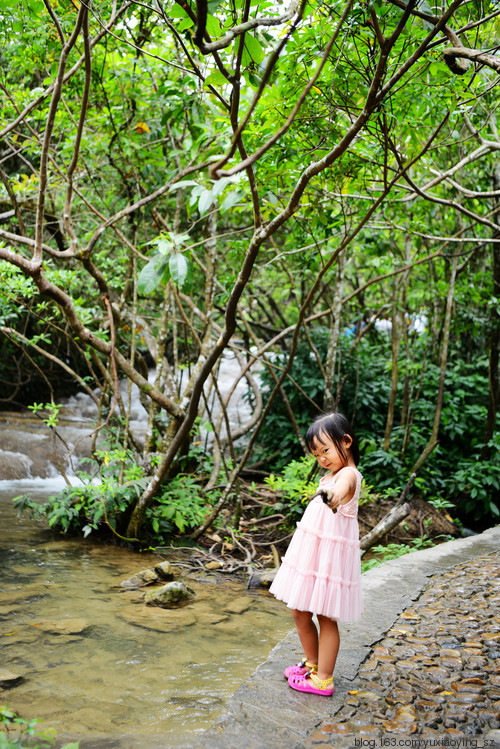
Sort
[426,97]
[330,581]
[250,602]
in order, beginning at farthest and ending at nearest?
[250,602], [426,97], [330,581]

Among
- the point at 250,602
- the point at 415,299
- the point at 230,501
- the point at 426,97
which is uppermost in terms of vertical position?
the point at 426,97

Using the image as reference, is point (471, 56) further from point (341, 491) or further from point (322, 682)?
point (322, 682)

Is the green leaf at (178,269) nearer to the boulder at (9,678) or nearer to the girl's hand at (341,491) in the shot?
the girl's hand at (341,491)

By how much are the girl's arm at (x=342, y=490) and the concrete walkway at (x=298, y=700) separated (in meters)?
0.73

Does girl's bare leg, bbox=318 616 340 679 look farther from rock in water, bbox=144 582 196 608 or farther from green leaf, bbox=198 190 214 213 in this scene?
rock in water, bbox=144 582 196 608

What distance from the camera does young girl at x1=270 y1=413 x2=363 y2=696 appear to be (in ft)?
7.26

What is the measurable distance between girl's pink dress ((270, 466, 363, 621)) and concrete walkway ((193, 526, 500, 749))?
0.31 metres

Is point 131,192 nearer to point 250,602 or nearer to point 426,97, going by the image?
point 426,97

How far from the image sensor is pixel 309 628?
232 centimetres

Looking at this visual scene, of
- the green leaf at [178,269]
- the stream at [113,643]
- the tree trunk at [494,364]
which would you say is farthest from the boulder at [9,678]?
the tree trunk at [494,364]

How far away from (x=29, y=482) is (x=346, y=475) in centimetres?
672

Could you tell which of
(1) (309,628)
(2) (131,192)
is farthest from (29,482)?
→ (1) (309,628)

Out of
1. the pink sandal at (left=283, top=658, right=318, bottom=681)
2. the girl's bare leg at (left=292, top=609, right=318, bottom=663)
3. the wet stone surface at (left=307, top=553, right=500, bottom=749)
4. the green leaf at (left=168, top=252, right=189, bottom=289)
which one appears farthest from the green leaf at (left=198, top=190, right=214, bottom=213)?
the wet stone surface at (left=307, top=553, right=500, bottom=749)

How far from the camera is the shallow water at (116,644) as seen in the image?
2.33 meters
